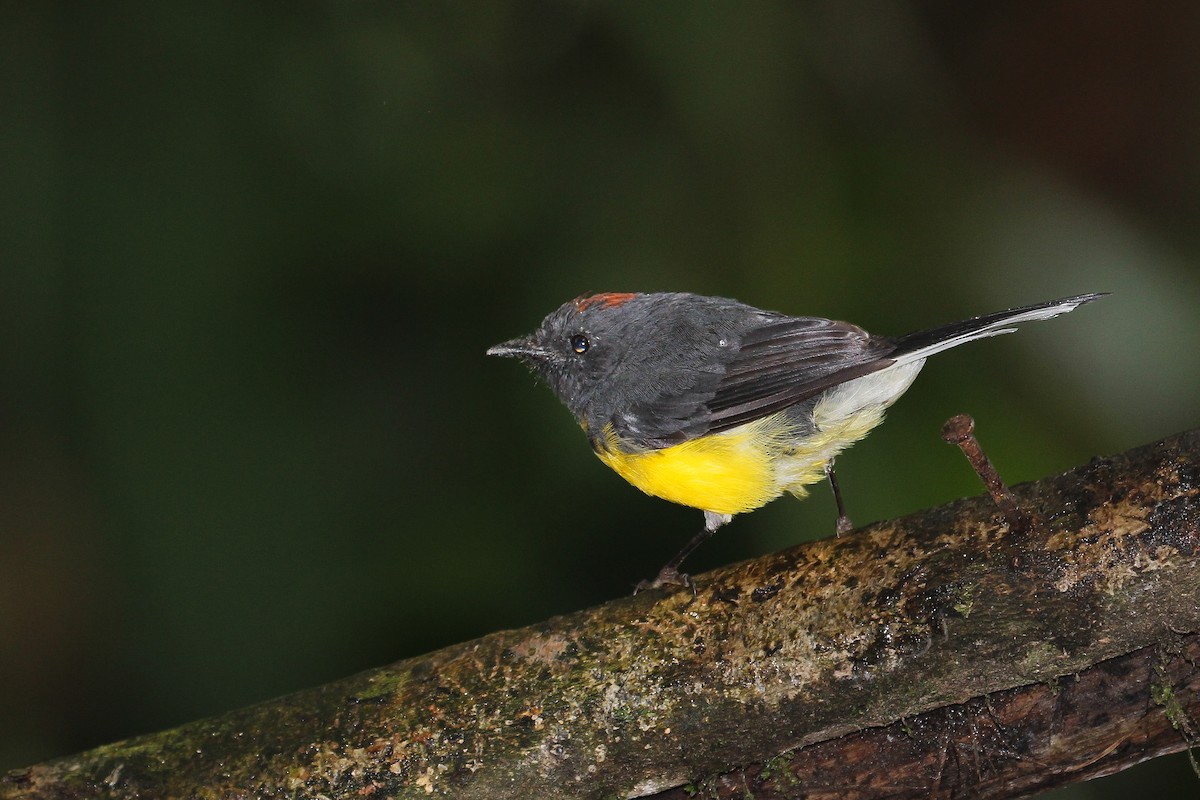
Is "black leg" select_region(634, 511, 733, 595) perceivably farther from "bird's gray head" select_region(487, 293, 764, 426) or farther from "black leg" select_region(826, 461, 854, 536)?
"bird's gray head" select_region(487, 293, 764, 426)

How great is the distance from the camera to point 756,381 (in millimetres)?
3541

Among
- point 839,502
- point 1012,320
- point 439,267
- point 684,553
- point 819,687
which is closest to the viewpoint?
point 819,687

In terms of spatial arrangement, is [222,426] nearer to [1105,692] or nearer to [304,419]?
[304,419]

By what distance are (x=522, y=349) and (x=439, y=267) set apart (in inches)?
32.1

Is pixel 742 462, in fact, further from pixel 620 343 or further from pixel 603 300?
pixel 603 300

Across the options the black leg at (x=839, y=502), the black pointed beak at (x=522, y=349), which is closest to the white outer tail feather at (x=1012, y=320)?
the black leg at (x=839, y=502)

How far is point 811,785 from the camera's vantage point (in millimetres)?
2658

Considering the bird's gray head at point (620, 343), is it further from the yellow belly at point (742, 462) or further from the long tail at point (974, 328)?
the long tail at point (974, 328)

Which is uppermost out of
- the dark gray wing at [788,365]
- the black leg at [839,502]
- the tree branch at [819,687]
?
the dark gray wing at [788,365]

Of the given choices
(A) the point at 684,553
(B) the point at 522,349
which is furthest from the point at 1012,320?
(B) the point at 522,349

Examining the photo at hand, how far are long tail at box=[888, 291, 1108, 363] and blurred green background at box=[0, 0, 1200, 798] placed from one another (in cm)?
41

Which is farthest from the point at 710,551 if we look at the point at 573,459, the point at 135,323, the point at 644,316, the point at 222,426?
the point at 135,323

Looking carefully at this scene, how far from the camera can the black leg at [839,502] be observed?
345 centimetres

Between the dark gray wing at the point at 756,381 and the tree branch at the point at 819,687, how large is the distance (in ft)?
2.27
